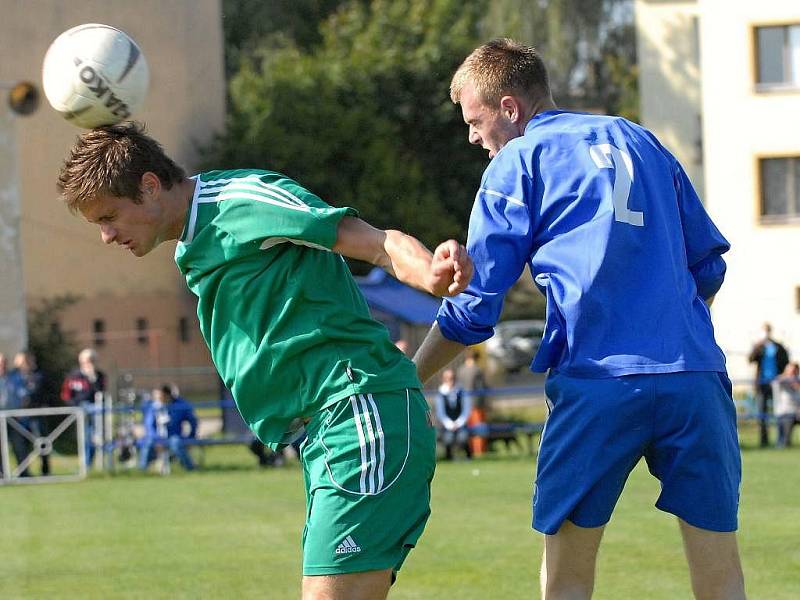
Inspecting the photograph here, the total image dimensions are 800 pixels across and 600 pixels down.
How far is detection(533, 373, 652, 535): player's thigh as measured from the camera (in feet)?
13.6

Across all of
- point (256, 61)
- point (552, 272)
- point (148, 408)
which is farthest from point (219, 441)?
point (256, 61)

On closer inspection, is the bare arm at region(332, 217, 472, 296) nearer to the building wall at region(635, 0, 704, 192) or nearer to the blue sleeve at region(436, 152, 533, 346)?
the blue sleeve at region(436, 152, 533, 346)

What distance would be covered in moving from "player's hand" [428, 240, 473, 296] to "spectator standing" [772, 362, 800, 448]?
16302mm

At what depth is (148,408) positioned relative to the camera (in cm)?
Answer: 1883

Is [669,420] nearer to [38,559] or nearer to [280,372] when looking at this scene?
[280,372]

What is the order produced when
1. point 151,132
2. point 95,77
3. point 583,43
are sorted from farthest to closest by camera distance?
1. point 583,43
2. point 151,132
3. point 95,77

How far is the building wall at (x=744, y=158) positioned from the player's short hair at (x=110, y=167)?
2908 centimetres

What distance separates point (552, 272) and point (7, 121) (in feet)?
84.7

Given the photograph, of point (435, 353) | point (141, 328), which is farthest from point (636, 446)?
point (141, 328)

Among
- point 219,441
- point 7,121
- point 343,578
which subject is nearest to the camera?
point 343,578

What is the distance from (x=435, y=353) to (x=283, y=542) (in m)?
6.09

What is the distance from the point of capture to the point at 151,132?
3716 cm

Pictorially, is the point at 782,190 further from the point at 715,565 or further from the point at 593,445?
the point at 593,445

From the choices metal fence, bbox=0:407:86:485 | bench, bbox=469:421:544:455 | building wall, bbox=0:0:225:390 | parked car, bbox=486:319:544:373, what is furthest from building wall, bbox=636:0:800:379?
metal fence, bbox=0:407:86:485
